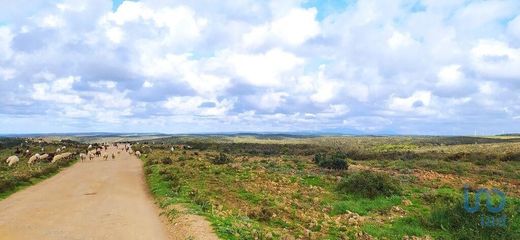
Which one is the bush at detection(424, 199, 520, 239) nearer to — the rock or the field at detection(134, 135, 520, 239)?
the field at detection(134, 135, 520, 239)

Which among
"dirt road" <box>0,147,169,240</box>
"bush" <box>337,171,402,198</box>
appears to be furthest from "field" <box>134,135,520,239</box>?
"dirt road" <box>0,147,169,240</box>

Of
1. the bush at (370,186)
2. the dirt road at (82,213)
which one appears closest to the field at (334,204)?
the bush at (370,186)

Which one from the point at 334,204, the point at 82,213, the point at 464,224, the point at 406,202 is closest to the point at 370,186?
the point at 406,202

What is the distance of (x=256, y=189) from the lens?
2298 cm

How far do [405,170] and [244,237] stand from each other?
1004 inches

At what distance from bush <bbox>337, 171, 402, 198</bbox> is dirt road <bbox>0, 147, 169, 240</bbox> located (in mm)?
10170

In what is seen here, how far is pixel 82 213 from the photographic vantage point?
1539 cm

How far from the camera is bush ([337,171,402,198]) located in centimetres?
2172

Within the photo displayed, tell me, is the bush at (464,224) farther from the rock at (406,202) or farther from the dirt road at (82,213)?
the dirt road at (82,213)

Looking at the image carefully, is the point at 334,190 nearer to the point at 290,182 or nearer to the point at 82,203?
the point at 290,182

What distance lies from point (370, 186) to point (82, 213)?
13499 mm

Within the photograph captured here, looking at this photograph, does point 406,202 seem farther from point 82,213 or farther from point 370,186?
point 82,213

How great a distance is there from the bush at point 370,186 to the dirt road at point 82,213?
10.2m

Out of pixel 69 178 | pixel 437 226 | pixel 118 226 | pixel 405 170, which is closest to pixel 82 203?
pixel 118 226
